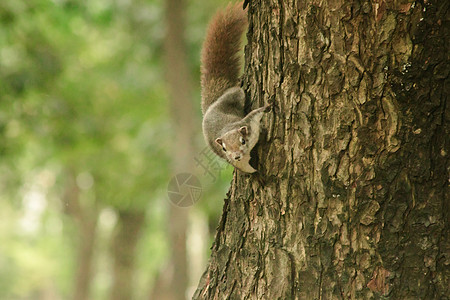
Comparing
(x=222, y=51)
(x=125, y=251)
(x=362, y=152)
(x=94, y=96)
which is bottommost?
(x=125, y=251)

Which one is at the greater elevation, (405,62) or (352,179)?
(405,62)

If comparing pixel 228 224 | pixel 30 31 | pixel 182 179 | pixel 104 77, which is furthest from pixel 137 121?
pixel 228 224

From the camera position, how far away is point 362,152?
83.2 inches

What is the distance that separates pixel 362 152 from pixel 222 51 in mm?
1313

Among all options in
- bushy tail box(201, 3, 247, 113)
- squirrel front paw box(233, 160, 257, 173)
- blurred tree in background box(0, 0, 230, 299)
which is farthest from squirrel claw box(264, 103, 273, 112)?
blurred tree in background box(0, 0, 230, 299)

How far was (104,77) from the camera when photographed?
942cm

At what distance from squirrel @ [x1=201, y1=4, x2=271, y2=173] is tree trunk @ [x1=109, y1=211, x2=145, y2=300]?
974 cm

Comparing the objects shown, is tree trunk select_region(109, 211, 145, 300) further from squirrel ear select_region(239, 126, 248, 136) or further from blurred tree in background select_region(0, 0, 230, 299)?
squirrel ear select_region(239, 126, 248, 136)

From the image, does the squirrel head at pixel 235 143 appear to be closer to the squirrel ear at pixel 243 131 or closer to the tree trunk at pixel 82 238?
the squirrel ear at pixel 243 131

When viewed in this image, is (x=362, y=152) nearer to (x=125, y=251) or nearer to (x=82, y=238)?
(x=125, y=251)

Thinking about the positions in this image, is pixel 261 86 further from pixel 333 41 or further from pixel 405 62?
pixel 405 62

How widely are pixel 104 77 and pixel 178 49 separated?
2692 millimetres

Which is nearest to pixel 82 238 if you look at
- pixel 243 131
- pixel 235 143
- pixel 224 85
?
pixel 224 85

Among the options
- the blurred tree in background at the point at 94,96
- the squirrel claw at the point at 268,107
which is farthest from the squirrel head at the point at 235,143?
the blurred tree in background at the point at 94,96
